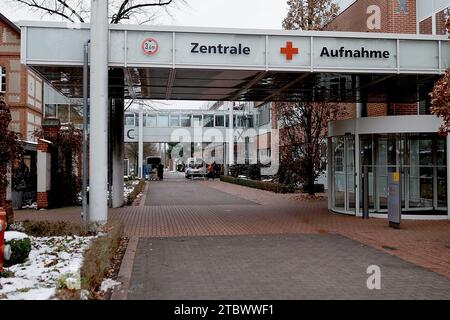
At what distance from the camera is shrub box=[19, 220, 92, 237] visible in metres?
10.6

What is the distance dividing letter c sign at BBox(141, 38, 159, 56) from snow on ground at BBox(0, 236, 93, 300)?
4669mm

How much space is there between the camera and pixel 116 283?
691cm

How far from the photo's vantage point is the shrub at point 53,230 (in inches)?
418

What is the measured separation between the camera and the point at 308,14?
2139cm

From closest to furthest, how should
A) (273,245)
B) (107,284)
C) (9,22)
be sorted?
1. (107,284)
2. (273,245)
3. (9,22)

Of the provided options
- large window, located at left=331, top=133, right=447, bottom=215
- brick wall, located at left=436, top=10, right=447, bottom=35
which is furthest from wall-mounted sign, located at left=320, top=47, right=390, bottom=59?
brick wall, located at left=436, top=10, right=447, bottom=35

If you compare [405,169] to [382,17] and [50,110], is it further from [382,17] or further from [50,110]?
[50,110]

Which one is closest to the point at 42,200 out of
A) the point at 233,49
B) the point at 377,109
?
the point at 233,49

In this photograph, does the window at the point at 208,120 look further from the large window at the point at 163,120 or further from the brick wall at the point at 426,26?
the brick wall at the point at 426,26

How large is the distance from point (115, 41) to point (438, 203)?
33.7 feet

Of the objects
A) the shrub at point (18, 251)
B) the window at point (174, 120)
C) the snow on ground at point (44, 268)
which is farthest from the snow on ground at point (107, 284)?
the window at point (174, 120)

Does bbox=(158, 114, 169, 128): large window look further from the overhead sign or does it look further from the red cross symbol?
the red cross symbol

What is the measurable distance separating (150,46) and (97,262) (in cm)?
670

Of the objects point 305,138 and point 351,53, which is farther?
point 305,138
